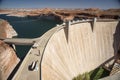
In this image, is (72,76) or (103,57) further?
(103,57)

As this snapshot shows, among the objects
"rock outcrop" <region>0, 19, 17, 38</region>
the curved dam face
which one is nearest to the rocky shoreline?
the curved dam face

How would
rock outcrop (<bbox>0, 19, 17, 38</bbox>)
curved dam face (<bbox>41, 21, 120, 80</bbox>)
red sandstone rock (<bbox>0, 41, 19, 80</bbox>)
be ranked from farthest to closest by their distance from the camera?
rock outcrop (<bbox>0, 19, 17, 38</bbox>), red sandstone rock (<bbox>0, 41, 19, 80</bbox>), curved dam face (<bbox>41, 21, 120, 80</bbox>)

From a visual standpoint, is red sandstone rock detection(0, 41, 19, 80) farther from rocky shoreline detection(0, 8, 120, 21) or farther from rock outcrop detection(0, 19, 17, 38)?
rocky shoreline detection(0, 8, 120, 21)

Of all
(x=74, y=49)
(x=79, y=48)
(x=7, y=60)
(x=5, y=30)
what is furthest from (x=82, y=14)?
(x=7, y=60)

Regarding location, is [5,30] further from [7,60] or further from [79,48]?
[79,48]

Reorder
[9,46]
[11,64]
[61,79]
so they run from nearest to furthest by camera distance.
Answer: [61,79]
[11,64]
[9,46]

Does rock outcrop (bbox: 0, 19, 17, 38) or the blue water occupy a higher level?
rock outcrop (bbox: 0, 19, 17, 38)

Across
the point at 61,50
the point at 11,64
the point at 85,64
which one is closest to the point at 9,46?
the point at 11,64

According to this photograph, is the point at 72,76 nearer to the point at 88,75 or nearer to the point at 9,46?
the point at 88,75
